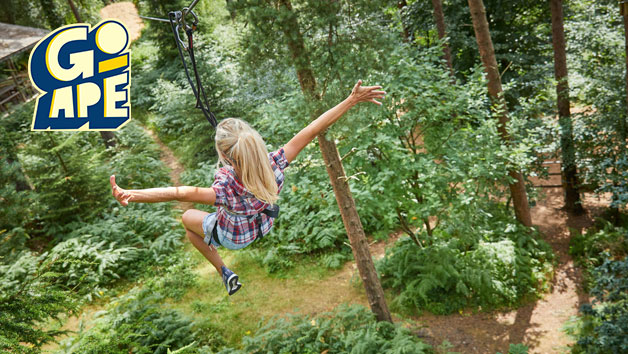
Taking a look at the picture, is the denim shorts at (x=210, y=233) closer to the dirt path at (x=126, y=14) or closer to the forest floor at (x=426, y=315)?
the forest floor at (x=426, y=315)

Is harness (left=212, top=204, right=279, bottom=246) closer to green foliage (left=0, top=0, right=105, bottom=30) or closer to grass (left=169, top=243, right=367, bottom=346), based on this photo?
grass (left=169, top=243, right=367, bottom=346)

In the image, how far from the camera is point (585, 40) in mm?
10430

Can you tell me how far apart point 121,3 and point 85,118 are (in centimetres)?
2996

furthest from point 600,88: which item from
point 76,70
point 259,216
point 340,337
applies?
point 76,70

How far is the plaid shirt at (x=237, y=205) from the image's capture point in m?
2.65

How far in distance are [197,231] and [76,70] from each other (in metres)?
2.56

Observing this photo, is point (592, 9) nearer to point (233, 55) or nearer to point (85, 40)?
point (233, 55)

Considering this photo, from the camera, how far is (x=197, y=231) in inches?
116

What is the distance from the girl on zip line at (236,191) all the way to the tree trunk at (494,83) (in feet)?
19.8

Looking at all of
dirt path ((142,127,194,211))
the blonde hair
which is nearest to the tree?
the blonde hair

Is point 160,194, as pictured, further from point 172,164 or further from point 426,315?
point 172,164

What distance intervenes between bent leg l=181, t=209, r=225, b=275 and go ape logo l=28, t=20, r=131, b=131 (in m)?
2.10

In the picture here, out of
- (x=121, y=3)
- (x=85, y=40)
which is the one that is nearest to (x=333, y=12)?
(x=85, y=40)

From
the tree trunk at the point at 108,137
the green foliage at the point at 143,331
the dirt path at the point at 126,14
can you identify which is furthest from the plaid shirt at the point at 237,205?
the dirt path at the point at 126,14
